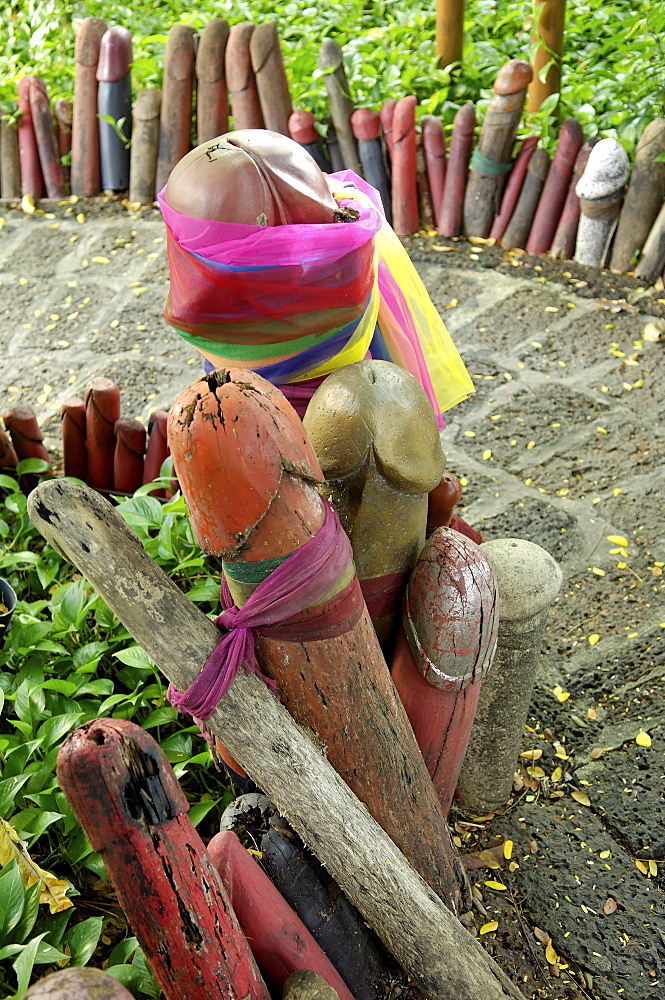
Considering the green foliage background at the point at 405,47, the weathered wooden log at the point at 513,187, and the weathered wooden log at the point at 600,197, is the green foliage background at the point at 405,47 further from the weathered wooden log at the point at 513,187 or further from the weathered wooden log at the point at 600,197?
the weathered wooden log at the point at 600,197

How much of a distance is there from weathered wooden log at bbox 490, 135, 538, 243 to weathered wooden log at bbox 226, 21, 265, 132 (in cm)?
119

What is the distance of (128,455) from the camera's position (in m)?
2.57

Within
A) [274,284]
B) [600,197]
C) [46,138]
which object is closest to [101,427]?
[274,284]

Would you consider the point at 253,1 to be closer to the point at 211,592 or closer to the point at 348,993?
the point at 211,592

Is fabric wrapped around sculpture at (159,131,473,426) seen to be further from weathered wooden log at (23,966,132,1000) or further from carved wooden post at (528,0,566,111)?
carved wooden post at (528,0,566,111)

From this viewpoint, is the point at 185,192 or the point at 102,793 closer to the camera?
the point at 102,793

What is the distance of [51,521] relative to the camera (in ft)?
3.61

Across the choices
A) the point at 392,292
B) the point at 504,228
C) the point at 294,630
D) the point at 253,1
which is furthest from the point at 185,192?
the point at 253,1

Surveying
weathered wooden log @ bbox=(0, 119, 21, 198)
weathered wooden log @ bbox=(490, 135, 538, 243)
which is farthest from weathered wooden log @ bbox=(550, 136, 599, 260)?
weathered wooden log @ bbox=(0, 119, 21, 198)

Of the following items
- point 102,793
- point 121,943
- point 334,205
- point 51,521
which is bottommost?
point 121,943

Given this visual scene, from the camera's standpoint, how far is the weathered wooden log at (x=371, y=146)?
3953 millimetres

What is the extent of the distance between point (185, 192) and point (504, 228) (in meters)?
3.02

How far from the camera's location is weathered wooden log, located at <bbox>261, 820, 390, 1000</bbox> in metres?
1.21

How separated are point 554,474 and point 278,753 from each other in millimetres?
2016
